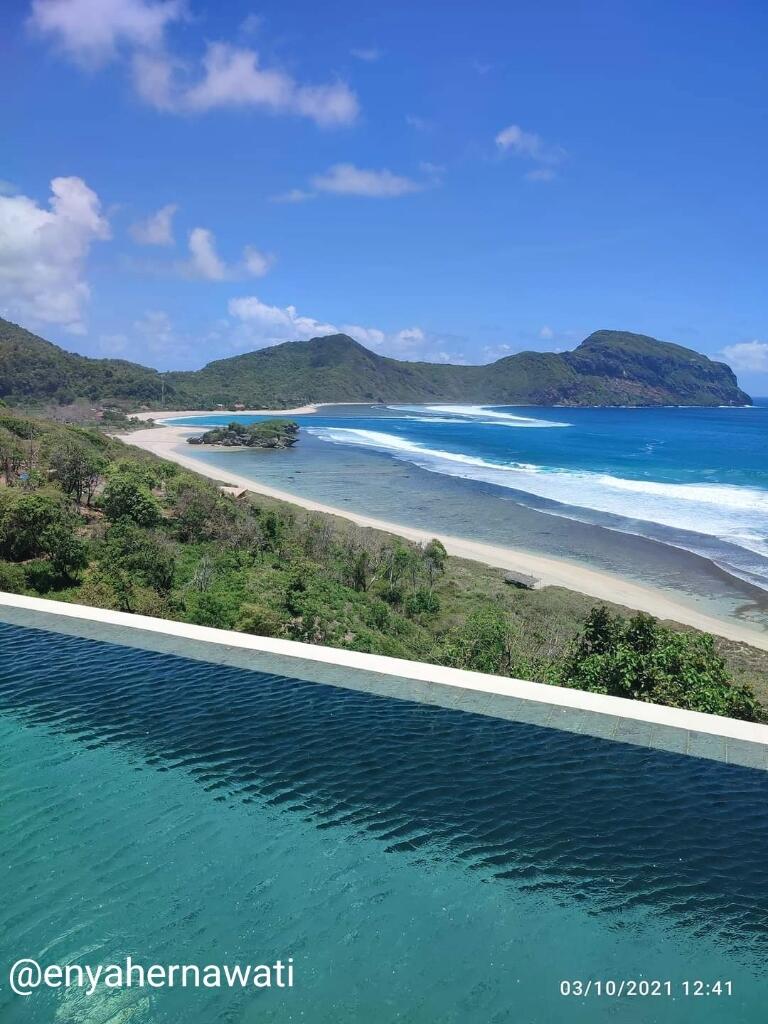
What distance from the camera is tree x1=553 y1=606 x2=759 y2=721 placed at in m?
9.29

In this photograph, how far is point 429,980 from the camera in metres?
4.66

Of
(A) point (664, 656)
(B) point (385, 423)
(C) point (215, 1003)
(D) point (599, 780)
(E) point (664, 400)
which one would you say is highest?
(E) point (664, 400)

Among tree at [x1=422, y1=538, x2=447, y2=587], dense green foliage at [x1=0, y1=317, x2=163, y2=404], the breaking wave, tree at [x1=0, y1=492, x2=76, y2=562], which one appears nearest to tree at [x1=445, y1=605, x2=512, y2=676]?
tree at [x1=422, y1=538, x2=447, y2=587]

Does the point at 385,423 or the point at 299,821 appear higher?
the point at 385,423

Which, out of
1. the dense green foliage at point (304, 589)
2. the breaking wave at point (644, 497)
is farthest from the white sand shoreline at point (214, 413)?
the dense green foliage at point (304, 589)

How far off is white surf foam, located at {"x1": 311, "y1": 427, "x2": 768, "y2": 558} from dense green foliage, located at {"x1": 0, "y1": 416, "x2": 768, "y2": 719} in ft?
44.6

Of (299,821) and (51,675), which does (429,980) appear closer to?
(299,821)

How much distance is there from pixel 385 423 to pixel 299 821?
99469 mm

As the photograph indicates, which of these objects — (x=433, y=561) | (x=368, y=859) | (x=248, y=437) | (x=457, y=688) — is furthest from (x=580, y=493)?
(x=248, y=437)

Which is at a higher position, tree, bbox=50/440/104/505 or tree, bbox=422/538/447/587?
tree, bbox=50/440/104/505

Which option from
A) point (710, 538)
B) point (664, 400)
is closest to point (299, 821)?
point (710, 538)

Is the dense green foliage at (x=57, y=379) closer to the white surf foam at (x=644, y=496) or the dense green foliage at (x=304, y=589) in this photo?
the white surf foam at (x=644, y=496)

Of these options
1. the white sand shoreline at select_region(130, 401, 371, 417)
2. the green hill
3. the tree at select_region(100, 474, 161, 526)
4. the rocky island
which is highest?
the green hill

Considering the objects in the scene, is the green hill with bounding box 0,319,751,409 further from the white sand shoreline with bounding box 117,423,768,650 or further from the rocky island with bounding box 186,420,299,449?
the white sand shoreline with bounding box 117,423,768,650
